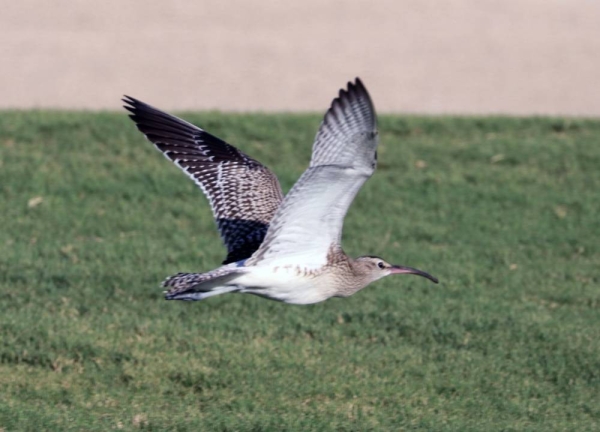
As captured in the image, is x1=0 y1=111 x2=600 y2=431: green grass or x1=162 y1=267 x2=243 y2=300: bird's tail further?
x1=0 y1=111 x2=600 y2=431: green grass

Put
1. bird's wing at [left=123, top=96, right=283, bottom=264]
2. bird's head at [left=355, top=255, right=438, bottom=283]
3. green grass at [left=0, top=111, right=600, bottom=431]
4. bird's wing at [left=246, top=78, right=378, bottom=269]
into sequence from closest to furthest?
bird's wing at [left=246, top=78, right=378, bottom=269] < green grass at [left=0, top=111, right=600, bottom=431] < bird's head at [left=355, top=255, right=438, bottom=283] < bird's wing at [left=123, top=96, right=283, bottom=264]

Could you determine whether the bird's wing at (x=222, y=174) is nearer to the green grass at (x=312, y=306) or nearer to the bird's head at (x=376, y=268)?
the bird's head at (x=376, y=268)

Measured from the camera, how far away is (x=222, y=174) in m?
7.40

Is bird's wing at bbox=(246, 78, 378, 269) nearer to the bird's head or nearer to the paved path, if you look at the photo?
the bird's head

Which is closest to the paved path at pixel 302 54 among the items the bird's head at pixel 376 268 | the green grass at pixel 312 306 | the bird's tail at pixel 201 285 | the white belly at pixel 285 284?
the green grass at pixel 312 306

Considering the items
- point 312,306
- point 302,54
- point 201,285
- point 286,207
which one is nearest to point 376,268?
point 286,207

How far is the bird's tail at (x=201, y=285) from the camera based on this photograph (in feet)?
20.3

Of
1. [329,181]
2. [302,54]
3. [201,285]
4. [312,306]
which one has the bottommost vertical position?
[312,306]

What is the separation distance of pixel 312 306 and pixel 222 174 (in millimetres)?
1357

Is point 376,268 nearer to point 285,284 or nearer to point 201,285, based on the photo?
point 285,284

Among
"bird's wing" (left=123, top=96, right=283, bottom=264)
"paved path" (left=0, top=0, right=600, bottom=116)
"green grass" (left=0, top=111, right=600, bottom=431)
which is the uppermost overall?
"paved path" (left=0, top=0, right=600, bottom=116)

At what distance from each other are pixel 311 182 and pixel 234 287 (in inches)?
32.5

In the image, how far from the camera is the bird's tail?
618 cm

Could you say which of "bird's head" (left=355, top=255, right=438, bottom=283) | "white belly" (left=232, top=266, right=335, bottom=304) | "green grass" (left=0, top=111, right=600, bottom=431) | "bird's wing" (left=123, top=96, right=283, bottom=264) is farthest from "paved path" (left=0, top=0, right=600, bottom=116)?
"white belly" (left=232, top=266, right=335, bottom=304)
